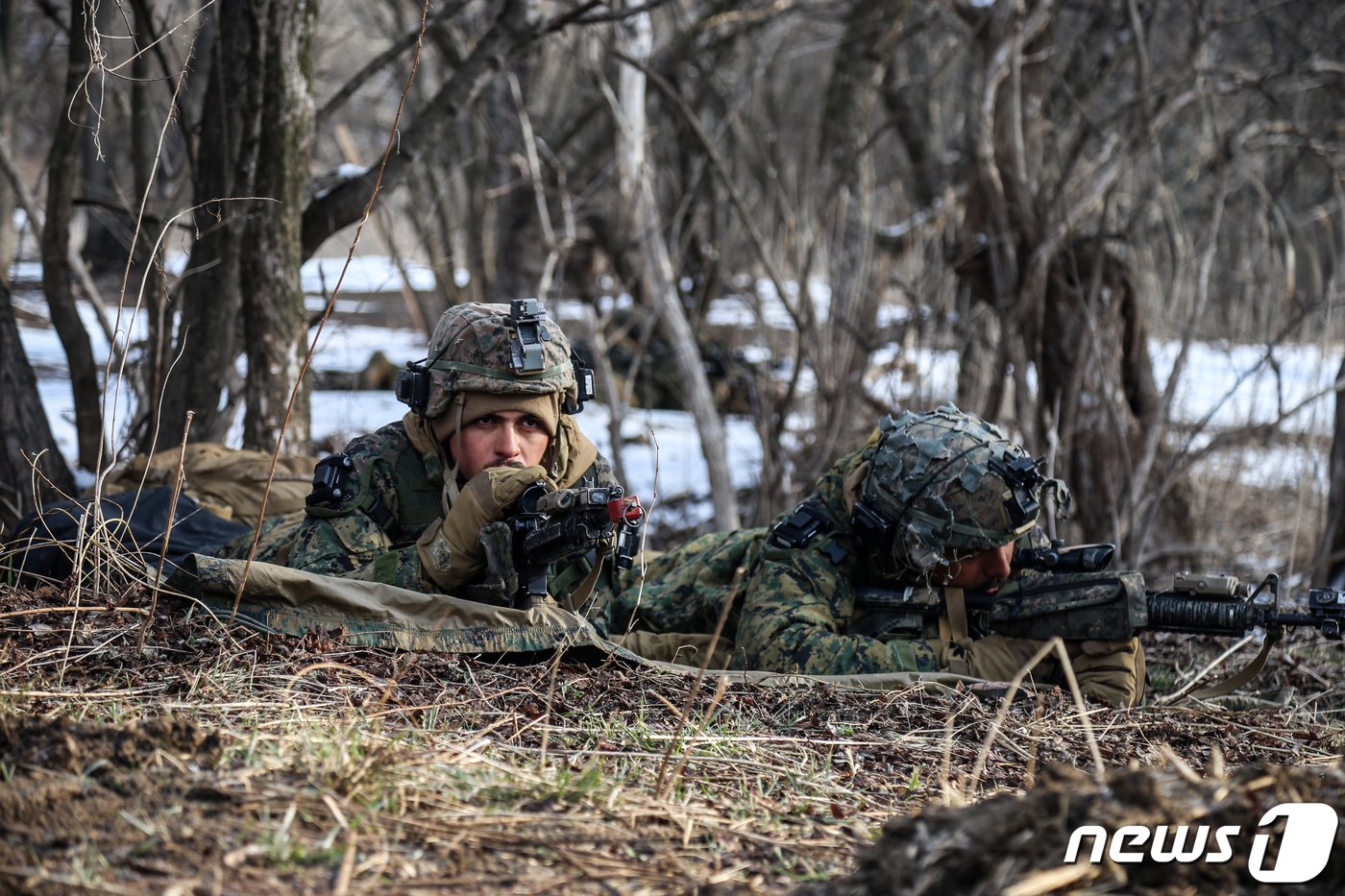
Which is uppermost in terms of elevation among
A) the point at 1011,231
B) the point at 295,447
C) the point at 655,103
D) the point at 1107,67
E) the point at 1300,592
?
the point at 655,103

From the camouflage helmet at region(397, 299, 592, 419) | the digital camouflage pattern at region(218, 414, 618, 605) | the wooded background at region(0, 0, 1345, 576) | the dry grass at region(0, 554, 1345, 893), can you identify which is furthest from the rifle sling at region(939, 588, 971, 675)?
the wooded background at region(0, 0, 1345, 576)

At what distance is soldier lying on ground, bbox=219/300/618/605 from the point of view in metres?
3.62

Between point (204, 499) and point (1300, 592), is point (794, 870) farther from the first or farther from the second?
point (1300, 592)

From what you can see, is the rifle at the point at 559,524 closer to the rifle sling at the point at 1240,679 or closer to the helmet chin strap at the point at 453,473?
the helmet chin strap at the point at 453,473

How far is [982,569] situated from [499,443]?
158 centimetres

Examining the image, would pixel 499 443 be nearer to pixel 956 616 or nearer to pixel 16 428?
pixel 956 616

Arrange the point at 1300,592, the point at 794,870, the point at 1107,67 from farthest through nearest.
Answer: the point at 1107,67 < the point at 1300,592 < the point at 794,870

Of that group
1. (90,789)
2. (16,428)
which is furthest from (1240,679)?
(16,428)

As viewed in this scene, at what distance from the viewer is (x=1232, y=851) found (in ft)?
6.11

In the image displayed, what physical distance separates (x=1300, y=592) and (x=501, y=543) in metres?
4.34

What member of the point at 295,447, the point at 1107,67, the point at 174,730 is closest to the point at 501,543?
the point at 174,730

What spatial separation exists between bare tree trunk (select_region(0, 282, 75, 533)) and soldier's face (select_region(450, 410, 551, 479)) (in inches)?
63.3

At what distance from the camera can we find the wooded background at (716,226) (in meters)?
4.64

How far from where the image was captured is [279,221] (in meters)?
4.61
